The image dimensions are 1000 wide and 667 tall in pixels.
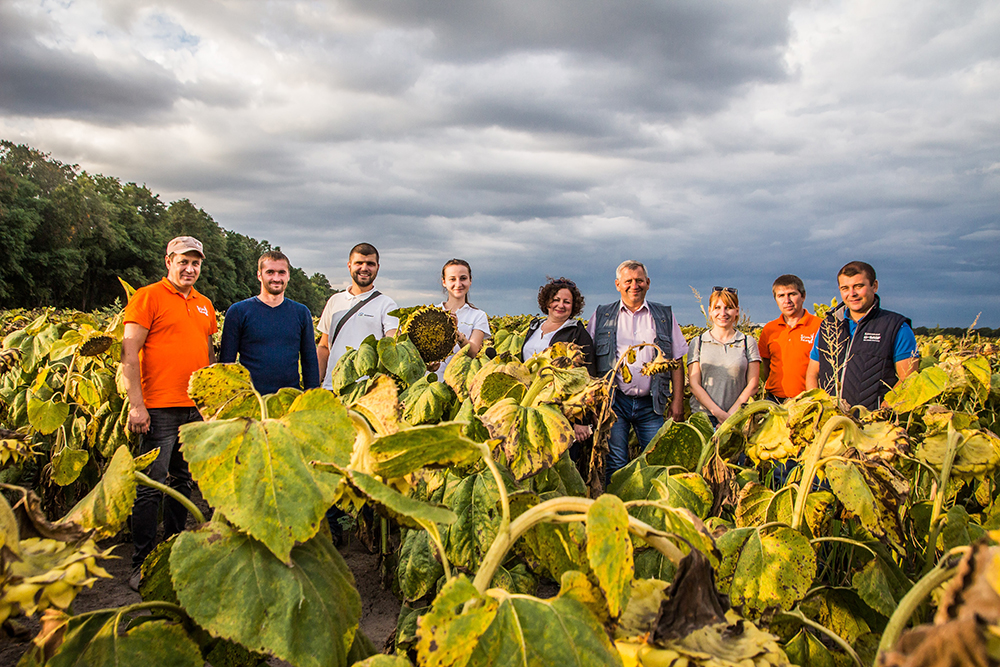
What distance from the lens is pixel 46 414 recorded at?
4.33 meters

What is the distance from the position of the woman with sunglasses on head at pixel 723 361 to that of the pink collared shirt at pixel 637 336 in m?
0.19

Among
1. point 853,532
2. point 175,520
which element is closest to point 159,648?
point 853,532

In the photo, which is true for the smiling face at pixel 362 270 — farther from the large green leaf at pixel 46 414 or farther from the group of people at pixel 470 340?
the large green leaf at pixel 46 414

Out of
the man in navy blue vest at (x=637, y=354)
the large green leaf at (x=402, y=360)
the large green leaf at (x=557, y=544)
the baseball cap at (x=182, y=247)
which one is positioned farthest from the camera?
the man in navy blue vest at (x=637, y=354)

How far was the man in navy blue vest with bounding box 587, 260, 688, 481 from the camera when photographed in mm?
4684

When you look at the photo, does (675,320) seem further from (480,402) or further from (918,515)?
(480,402)

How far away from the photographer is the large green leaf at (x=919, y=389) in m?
2.01

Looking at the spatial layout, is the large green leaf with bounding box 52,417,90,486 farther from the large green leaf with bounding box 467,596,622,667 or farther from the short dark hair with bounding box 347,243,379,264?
the large green leaf with bounding box 467,596,622,667

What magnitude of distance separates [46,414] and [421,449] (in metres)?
4.48

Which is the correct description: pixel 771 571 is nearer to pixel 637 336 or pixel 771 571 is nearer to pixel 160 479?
pixel 637 336

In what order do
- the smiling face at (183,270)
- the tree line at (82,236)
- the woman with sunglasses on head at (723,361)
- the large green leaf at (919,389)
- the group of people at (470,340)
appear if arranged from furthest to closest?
the tree line at (82,236) → the woman with sunglasses on head at (723,361) → the smiling face at (183,270) → the group of people at (470,340) → the large green leaf at (919,389)

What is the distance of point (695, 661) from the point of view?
2.51 feet

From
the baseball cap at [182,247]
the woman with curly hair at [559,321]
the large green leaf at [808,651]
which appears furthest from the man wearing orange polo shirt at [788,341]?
the baseball cap at [182,247]

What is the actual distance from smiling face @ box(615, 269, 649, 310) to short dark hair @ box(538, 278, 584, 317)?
13.3 inches
